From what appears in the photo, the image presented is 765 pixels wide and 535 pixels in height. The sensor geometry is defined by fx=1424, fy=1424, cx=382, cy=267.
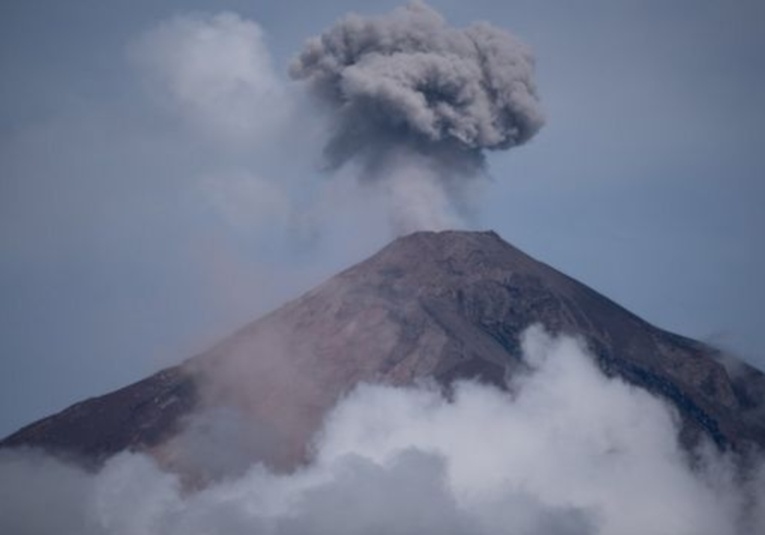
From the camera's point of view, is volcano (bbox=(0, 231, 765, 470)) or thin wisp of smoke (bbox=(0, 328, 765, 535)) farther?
volcano (bbox=(0, 231, 765, 470))

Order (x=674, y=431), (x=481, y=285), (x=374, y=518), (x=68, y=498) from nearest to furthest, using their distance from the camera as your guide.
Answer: (x=374, y=518), (x=68, y=498), (x=674, y=431), (x=481, y=285)

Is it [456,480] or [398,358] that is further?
[398,358]

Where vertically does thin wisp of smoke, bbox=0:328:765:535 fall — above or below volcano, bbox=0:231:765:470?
below

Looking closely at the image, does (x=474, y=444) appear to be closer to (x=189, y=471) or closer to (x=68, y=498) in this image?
(x=189, y=471)

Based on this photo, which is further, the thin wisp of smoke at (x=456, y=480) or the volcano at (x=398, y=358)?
the volcano at (x=398, y=358)

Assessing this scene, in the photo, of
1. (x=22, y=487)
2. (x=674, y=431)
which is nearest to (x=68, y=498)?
(x=22, y=487)

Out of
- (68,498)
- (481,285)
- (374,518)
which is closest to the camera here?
(374,518)

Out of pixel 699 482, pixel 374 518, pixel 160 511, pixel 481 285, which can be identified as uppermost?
pixel 481 285

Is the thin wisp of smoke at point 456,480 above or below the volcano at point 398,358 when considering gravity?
below
